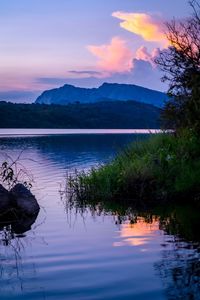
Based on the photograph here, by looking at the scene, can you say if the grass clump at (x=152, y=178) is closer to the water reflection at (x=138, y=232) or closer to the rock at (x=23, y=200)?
the rock at (x=23, y=200)

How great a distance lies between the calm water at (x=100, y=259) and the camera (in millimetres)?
10773

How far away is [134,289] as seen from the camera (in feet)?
35.6

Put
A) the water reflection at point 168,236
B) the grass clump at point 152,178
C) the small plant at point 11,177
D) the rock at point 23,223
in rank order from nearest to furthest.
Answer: the water reflection at point 168,236
the rock at point 23,223
the small plant at point 11,177
the grass clump at point 152,178

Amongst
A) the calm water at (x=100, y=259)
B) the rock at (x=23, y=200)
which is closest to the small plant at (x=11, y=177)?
the rock at (x=23, y=200)

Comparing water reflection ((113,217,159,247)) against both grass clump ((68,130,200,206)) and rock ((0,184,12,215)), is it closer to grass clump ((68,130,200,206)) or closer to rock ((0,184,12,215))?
grass clump ((68,130,200,206))

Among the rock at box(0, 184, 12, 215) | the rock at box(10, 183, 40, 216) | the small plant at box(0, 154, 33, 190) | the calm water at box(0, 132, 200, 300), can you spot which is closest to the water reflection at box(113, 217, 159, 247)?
the calm water at box(0, 132, 200, 300)

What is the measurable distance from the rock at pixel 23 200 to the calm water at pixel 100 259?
0.72 m

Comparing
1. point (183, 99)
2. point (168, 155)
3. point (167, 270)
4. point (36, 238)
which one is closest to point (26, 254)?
point (36, 238)

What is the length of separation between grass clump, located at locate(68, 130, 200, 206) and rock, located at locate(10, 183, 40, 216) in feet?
13.8

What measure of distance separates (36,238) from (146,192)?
8.27 meters

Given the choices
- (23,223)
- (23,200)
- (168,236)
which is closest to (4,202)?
(23,200)

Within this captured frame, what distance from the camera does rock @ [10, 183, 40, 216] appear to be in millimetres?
Answer: 20375

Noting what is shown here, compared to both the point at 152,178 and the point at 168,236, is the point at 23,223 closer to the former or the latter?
the point at 168,236

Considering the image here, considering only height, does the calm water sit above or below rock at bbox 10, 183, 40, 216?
below
